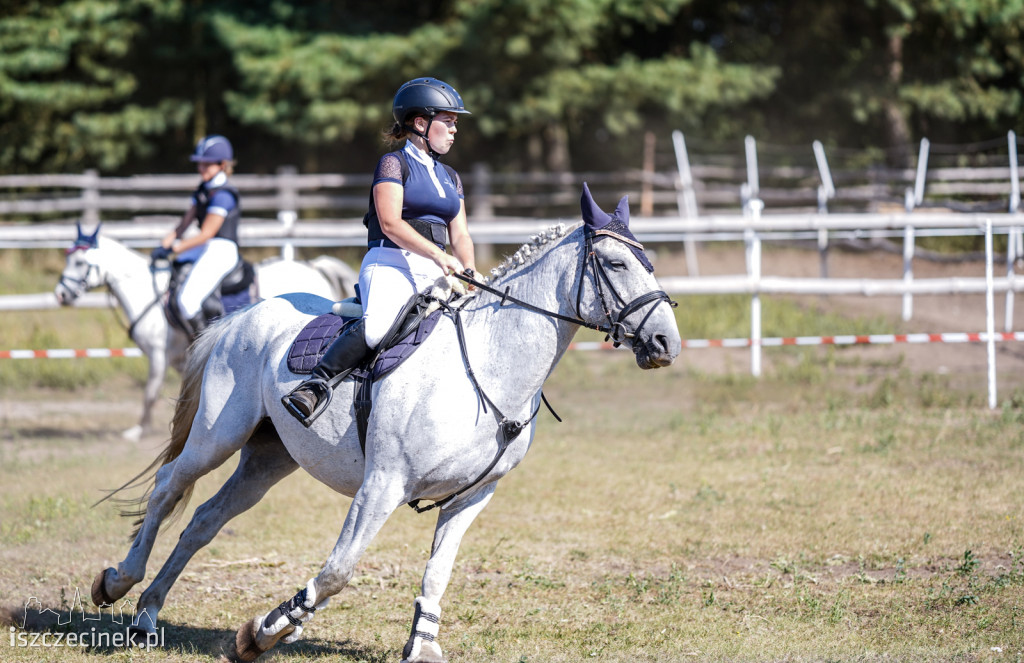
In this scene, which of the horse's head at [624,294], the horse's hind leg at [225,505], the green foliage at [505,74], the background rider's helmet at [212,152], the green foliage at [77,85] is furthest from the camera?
the green foliage at [77,85]

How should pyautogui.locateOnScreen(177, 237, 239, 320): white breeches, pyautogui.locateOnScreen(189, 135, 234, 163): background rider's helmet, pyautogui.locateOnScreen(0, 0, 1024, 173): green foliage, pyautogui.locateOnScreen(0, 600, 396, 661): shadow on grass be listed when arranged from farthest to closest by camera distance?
1. pyautogui.locateOnScreen(0, 0, 1024, 173): green foliage
2. pyautogui.locateOnScreen(177, 237, 239, 320): white breeches
3. pyautogui.locateOnScreen(189, 135, 234, 163): background rider's helmet
4. pyautogui.locateOnScreen(0, 600, 396, 661): shadow on grass

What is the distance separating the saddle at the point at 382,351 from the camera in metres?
4.61

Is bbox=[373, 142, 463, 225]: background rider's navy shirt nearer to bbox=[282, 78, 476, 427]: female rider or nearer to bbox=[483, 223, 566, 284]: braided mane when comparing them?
bbox=[282, 78, 476, 427]: female rider

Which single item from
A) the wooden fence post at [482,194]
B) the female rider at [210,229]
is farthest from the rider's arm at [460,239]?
the wooden fence post at [482,194]

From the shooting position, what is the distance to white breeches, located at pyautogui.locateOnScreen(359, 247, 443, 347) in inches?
183

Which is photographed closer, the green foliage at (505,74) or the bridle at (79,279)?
the bridle at (79,279)

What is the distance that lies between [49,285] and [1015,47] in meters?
21.7

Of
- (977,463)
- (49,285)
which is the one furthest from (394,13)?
(977,463)

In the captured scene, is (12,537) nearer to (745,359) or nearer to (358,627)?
(358,627)

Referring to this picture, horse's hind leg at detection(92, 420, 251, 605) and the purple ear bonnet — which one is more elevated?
the purple ear bonnet

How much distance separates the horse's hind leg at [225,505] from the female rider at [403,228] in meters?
0.77

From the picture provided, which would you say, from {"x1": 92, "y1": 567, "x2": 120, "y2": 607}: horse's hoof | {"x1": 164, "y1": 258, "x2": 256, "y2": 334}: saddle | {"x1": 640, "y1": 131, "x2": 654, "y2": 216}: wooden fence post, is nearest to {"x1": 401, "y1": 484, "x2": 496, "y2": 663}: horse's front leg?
{"x1": 92, "y1": 567, "x2": 120, "y2": 607}: horse's hoof

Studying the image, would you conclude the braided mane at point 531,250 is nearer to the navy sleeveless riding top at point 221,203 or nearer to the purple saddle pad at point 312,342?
the purple saddle pad at point 312,342

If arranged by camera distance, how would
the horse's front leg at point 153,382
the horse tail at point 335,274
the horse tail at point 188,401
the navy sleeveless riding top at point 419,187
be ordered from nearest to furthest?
the navy sleeveless riding top at point 419,187, the horse tail at point 188,401, the horse's front leg at point 153,382, the horse tail at point 335,274
